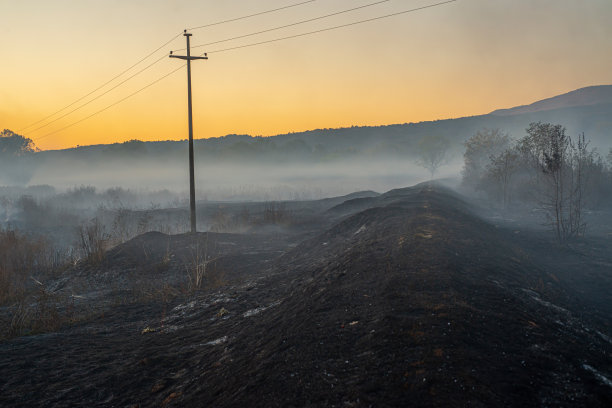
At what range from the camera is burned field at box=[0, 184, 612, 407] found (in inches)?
126

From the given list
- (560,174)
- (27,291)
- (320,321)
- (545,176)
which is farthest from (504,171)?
(27,291)

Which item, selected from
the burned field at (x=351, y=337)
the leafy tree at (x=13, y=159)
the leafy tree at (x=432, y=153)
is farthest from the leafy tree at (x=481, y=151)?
the leafy tree at (x=13, y=159)

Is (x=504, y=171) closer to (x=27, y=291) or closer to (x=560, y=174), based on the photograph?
(x=560, y=174)

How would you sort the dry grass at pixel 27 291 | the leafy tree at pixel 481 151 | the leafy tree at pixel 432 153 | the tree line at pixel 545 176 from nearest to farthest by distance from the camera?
1. the dry grass at pixel 27 291
2. the tree line at pixel 545 176
3. the leafy tree at pixel 481 151
4. the leafy tree at pixel 432 153

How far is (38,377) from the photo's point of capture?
5.09m

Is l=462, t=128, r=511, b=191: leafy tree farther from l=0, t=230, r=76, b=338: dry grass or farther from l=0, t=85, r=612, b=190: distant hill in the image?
l=0, t=230, r=76, b=338: dry grass

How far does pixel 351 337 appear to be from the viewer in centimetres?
422

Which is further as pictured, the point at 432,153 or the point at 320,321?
the point at 432,153

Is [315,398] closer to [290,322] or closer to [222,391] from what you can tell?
[222,391]

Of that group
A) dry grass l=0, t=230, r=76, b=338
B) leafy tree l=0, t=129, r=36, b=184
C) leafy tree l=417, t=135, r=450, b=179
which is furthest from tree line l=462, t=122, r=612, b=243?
leafy tree l=0, t=129, r=36, b=184

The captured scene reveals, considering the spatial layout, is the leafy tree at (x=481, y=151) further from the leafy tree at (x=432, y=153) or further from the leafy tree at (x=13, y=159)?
the leafy tree at (x=13, y=159)

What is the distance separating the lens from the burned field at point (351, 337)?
3.21 meters

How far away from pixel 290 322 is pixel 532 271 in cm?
698

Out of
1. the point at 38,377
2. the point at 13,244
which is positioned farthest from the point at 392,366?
the point at 13,244
